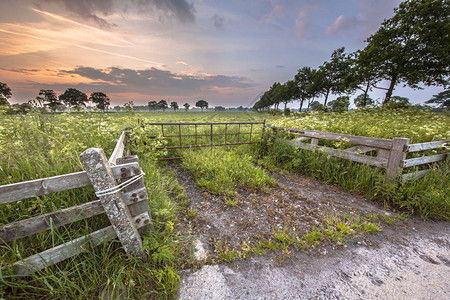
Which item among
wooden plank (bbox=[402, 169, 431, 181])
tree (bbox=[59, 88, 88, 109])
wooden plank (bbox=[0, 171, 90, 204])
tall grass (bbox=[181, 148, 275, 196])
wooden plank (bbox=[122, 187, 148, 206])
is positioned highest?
tree (bbox=[59, 88, 88, 109])

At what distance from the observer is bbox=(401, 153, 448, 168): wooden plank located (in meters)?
3.39

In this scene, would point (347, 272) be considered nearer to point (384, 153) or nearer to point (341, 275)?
point (341, 275)

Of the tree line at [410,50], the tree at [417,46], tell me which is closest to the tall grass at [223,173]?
the tree line at [410,50]

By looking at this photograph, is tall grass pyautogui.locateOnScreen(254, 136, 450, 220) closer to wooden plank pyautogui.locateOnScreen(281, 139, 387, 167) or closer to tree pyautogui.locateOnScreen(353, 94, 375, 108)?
wooden plank pyautogui.locateOnScreen(281, 139, 387, 167)

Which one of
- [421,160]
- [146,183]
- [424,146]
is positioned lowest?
[146,183]

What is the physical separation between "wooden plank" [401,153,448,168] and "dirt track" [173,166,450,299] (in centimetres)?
123

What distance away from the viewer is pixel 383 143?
3648 mm

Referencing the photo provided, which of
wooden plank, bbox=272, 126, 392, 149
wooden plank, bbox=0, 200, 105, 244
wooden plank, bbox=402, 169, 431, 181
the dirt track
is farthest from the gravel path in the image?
wooden plank, bbox=272, 126, 392, 149

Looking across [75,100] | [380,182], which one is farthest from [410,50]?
[75,100]

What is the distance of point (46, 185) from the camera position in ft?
4.74

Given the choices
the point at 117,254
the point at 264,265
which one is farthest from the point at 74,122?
the point at 264,265

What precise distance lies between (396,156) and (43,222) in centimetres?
586

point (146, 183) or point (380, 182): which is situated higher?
point (146, 183)

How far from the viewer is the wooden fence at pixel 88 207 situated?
4.65 feet
